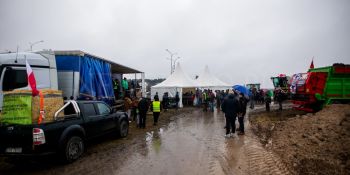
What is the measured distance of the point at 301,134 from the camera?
877 centimetres

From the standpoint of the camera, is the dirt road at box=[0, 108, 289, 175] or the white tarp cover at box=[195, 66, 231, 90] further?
the white tarp cover at box=[195, 66, 231, 90]

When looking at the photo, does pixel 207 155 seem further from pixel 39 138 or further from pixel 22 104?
pixel 22 104

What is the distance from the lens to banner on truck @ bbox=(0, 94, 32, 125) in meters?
5.98

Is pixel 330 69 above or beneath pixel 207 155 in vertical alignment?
above

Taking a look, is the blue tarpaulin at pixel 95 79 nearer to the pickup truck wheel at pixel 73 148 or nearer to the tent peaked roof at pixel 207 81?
the pickup truck wheel at pixel 73 148

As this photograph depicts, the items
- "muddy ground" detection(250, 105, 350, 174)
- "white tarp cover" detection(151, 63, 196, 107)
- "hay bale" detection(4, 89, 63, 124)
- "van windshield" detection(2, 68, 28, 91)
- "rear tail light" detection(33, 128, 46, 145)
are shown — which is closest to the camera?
"muddy ground" detection(250, 105, 350, 174)

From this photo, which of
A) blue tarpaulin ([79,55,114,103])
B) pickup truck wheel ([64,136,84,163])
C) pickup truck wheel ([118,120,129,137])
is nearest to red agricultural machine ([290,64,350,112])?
pickup truck wheel ([118,120,129,137])

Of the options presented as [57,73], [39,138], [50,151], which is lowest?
[50,151]

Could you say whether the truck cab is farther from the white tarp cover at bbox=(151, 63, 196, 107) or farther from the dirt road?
the white tarp cover at bbox=(151, 63, 196, 107)

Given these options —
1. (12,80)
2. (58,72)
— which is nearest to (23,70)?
(12,80)

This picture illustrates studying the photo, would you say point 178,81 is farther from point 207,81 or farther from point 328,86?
point 328,86

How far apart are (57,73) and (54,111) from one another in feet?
14.5

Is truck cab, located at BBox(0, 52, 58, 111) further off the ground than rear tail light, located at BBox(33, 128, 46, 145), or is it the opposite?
truck cab, located at BBox(0, 52, 58, 111)

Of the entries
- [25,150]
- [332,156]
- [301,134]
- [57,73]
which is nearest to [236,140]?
[301,134]
